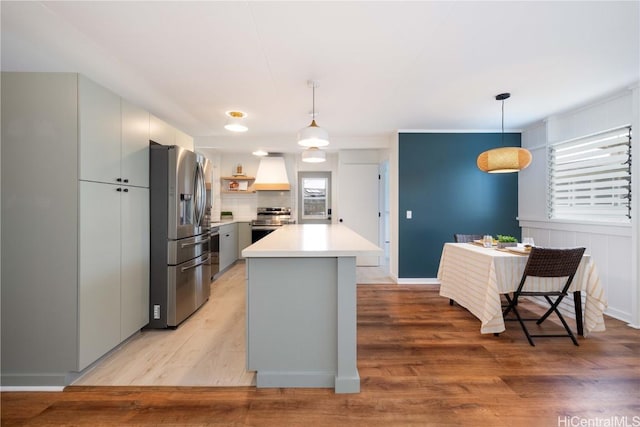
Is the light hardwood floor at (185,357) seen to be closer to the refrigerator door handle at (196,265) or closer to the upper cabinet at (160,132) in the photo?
the refrigerator door handle at (196,265)

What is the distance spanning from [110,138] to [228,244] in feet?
10.7

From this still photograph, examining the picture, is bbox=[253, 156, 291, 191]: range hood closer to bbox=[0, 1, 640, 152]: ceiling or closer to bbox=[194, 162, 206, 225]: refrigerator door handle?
bbox=[0, 1, 640, 152]: ceiling

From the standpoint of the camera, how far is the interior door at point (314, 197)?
6.28 meters

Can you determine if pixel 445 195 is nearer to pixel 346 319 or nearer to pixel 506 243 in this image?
pixel 506 243

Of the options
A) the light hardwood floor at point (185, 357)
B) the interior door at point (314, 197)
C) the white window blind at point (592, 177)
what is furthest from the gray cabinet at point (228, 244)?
the white window blind at point (592, 177)

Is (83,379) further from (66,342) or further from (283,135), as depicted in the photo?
(283,135)

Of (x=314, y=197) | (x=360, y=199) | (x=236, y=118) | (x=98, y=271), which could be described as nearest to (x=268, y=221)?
(x=314, y=197)

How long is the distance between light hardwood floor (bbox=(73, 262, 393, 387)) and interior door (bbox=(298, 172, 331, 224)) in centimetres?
331

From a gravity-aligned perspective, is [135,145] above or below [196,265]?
above

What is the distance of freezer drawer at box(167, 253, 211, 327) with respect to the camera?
107 inches

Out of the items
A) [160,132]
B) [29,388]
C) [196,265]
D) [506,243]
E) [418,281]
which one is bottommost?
[29,388]

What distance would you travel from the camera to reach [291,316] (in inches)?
72.9

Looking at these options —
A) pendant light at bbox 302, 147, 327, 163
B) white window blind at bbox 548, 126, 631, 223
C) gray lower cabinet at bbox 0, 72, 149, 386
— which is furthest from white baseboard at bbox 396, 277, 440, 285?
gray lower cabinet at bbox 0, 72, 149, 386

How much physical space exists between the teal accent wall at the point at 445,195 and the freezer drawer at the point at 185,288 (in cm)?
283
